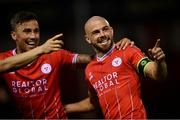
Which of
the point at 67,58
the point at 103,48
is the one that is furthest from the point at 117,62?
the point at 67,58

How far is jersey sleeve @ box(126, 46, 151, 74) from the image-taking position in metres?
4.20

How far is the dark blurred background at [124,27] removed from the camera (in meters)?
7.12

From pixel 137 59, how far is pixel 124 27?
3424 millimetres

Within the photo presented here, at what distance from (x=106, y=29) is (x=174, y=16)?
12.5ft

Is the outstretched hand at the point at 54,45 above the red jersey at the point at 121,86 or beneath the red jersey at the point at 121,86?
above

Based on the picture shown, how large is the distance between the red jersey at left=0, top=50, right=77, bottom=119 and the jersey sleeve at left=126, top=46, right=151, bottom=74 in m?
0.74

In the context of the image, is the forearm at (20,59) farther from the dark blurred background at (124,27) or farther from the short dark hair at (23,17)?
the dark blurred background at (124,27)

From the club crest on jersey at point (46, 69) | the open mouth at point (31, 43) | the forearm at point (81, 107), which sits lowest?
the forearm at point (81, 107)

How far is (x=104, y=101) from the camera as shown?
14.4 feet

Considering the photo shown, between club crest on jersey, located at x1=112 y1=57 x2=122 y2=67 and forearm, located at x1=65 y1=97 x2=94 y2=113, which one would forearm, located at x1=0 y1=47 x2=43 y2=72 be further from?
forearm, located at x1=65 y1=97 x2=94 y2=113

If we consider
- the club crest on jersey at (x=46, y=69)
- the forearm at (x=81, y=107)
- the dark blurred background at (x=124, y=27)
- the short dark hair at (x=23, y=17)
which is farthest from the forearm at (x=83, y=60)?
the dark blurred background at (x=124, y=27)

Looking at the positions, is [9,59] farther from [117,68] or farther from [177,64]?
[177,64]

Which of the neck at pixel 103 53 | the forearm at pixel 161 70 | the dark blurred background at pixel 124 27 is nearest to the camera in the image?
the forearm at pixel 161 70

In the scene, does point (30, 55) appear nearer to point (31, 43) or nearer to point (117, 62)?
point (31, 43)
